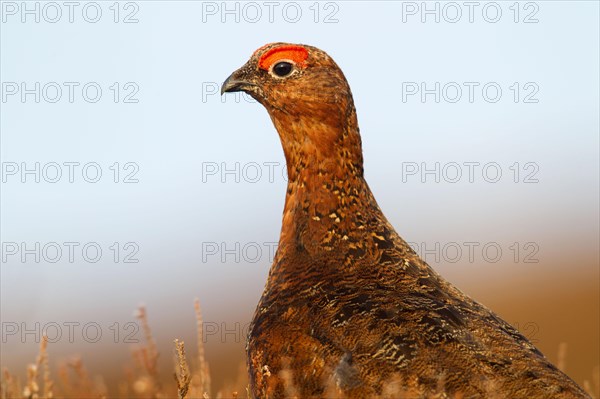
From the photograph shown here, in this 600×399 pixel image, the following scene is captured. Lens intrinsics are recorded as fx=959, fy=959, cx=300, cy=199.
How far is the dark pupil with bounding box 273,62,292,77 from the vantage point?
7.18 metres

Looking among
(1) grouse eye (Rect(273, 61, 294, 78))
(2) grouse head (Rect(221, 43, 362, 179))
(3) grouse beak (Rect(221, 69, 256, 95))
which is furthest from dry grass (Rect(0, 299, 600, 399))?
(1) grouse eye (Rect(273, 61, 294, 78))

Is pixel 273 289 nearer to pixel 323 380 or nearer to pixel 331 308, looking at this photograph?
pixel 331 308

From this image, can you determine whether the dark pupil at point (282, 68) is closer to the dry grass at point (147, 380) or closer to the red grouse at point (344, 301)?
the red grouse at point (344, 301)

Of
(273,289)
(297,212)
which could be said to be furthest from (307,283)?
(297,212)

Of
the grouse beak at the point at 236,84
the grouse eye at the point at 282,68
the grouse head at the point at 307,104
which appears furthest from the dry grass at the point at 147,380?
the grouse eye at the point at 282,68

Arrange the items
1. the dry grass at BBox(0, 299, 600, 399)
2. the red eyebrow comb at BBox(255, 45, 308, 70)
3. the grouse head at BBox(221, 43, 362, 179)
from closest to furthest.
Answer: the dry grass at BBox(0, 299, 600, 399), the grouse head at BBox(221, 43, 362, 179), the red eyebrow comb at BBox(255, 45, 308, 70)

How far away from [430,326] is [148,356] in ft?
9.39

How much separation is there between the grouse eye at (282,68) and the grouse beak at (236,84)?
24cm

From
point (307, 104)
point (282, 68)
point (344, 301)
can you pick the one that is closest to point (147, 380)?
point (344, 301)

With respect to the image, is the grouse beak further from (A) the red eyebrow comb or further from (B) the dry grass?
(B) the dry grass

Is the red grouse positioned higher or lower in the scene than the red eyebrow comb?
lower

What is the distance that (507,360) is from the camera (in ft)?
17.5

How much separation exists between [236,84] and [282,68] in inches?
16.6

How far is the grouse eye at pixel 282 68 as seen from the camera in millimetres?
7174
